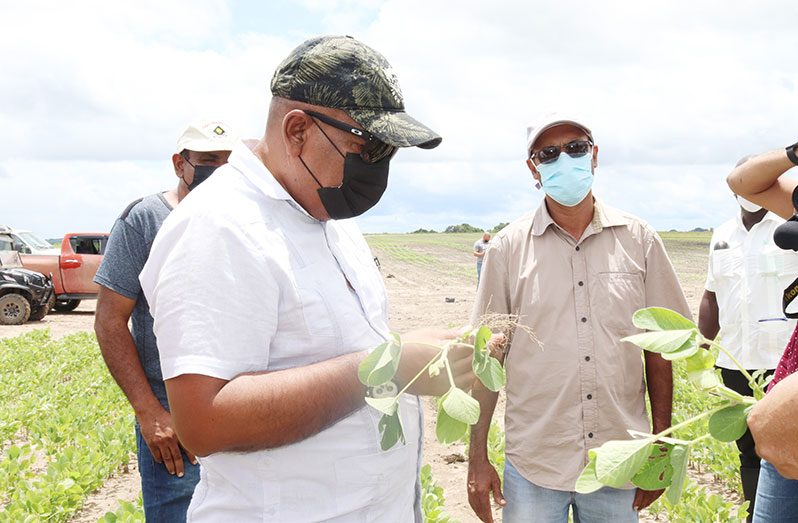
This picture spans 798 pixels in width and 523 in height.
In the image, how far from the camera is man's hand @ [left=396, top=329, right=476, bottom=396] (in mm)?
1556

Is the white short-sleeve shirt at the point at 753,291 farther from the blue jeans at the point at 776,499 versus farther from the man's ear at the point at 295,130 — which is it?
the man's ear at the point at 295,130

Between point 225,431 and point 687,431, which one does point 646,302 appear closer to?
point 225,431

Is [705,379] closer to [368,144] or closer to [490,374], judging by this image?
[490,374]

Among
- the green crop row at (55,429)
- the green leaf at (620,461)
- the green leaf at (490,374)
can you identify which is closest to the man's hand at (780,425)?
the green leaf at (620,461)

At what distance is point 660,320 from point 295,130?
90 centimetres

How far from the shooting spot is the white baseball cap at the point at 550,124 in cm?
266

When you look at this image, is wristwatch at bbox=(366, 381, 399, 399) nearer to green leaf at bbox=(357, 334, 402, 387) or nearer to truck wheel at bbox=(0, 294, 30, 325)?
green leaf at bbox=(357, 334, 402, 387)

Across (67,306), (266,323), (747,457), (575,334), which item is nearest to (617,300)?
(575,334)

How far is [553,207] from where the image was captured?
8.92 ft

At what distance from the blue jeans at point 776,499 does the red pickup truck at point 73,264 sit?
48.8ft

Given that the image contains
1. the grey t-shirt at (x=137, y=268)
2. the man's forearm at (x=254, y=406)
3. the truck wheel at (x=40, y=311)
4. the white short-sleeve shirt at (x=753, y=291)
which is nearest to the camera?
the man's forearm at (x=254, y=406)

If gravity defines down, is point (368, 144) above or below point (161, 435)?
above

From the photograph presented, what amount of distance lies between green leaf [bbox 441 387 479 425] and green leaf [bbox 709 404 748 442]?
1.86 feet

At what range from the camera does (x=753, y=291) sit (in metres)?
3.79
